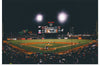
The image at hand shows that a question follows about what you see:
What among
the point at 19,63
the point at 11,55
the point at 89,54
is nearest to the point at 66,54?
the point at 89,54

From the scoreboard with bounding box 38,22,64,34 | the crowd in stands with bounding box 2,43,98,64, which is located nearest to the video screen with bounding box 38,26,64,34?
the scoreboard with bounding box 38,22,64,34

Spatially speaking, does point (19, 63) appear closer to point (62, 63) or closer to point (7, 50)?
point (7, 50)

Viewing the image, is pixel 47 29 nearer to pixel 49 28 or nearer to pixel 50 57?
pixel 49 28

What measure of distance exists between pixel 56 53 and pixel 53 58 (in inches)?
11.5

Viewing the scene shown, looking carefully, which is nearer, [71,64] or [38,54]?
[71,64]

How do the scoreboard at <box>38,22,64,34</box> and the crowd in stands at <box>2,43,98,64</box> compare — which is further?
the scoreboard at <box>38,22,64,34</box>

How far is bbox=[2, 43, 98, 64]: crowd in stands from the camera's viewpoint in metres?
3.75

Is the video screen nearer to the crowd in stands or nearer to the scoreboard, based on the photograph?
the scoreboard

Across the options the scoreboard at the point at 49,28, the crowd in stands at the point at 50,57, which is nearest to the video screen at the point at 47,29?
the scoreboard at the point at 49,28

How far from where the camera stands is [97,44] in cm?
391

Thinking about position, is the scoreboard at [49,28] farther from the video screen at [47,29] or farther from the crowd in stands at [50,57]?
the crowd in stands at [50,57]

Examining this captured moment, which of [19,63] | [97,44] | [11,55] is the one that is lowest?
[19,63]

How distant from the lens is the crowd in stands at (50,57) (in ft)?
12.3

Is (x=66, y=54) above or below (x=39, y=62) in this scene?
above
